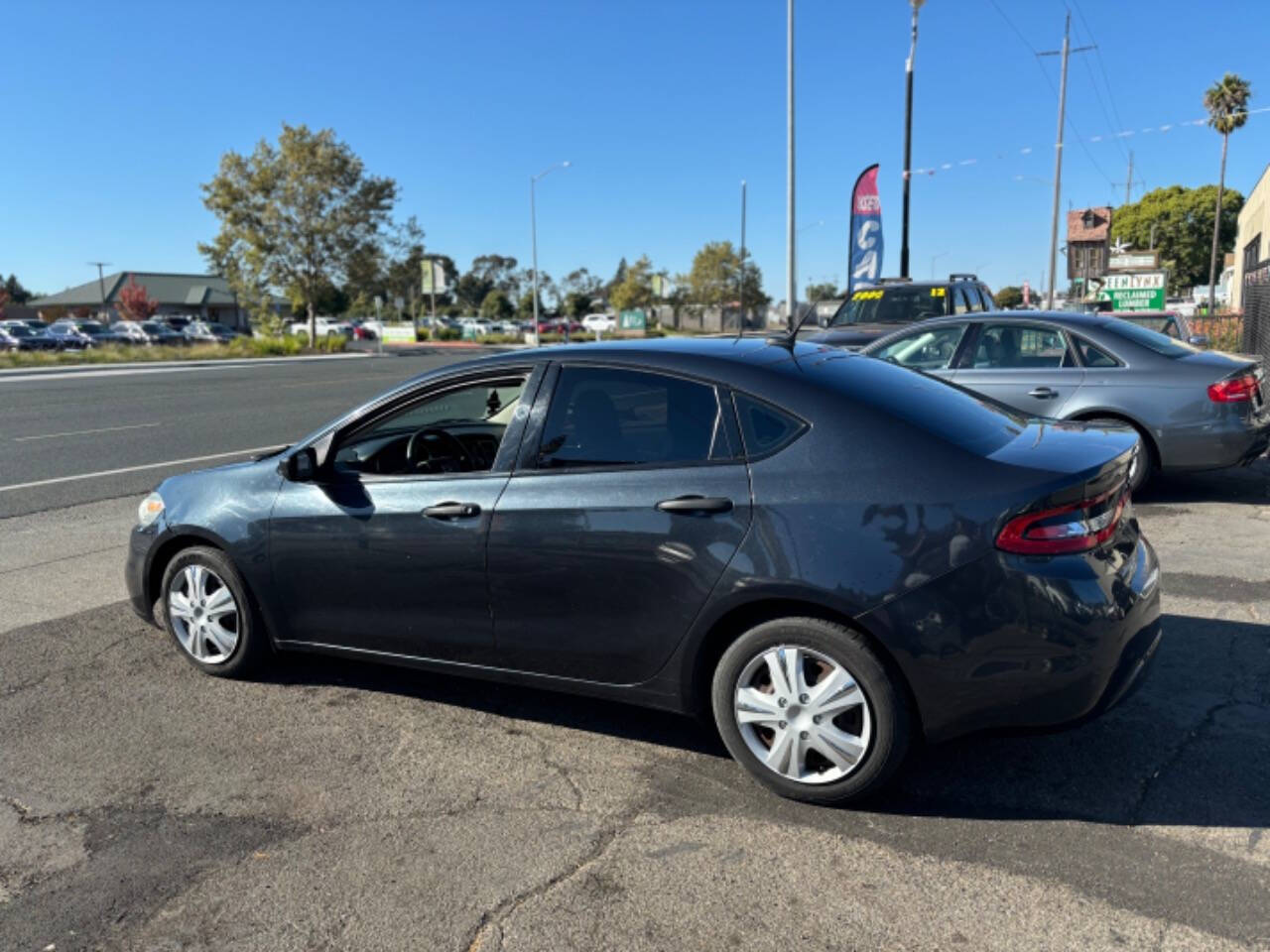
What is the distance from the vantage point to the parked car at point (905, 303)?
48.1 ft

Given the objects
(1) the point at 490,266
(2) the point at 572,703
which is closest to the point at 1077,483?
(2) the point at 572,703

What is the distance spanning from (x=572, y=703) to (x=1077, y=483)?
227 centimetres

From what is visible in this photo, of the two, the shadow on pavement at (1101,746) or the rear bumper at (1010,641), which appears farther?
the shadow on pavement at (1101,746)

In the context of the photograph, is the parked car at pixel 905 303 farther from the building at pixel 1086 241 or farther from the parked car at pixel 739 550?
the building at pixel 1086 241

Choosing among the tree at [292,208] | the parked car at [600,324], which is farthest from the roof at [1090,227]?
the tree at [292,208]

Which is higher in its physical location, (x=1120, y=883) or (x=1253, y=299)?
(x=1253, y=299)

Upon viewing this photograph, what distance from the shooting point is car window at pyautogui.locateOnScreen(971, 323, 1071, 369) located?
8125 mm

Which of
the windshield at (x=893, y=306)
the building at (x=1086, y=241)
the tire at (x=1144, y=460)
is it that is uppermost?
the building at (x=1086, y=241)

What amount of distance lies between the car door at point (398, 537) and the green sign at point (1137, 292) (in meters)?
24.0

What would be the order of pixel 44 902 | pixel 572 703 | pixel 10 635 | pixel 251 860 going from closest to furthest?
pixel 44 902 < pixel 251 860 < pixel 572 703 < pixel 10 635

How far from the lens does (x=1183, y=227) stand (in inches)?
3546

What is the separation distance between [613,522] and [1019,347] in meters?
5.93

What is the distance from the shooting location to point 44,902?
115 inches

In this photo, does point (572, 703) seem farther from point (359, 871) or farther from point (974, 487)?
point (974, 487)
